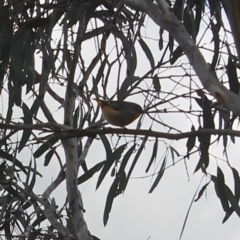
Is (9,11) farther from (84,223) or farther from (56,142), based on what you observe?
(84,223)

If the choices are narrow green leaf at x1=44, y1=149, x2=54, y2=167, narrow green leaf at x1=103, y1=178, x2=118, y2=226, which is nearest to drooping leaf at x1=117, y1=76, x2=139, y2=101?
narrow green leaf at x1=103, y1=178, x2=118, y2=226

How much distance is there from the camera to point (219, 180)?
1.75 m

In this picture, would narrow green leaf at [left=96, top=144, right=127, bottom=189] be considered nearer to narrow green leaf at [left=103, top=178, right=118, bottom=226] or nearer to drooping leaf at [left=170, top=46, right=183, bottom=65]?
narrow green leaf at [left=103, top=178, right=118, bottom=226]

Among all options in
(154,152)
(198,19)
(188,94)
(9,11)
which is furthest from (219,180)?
(9,11)

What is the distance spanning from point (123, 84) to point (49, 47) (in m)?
0.25

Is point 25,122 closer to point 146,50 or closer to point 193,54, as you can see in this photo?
point 146,50

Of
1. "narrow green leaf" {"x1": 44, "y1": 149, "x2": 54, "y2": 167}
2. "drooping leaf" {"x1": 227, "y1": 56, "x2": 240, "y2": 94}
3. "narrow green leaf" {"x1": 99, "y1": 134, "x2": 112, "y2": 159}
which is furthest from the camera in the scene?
"narrow green leaf" {"x1": 44, "y1": 149, "x2": 54, "y2": 167}

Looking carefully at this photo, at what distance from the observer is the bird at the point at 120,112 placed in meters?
1.94

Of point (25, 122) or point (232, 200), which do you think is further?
point (25, 122)

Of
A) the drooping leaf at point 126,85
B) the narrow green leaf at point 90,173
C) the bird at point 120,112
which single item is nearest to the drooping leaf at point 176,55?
the drooping leaf at point 126,85

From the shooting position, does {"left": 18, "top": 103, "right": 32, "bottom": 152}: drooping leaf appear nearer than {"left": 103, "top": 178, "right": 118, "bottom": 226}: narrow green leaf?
No

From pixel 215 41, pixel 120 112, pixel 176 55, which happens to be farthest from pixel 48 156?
pixel 215 41

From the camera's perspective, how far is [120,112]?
1945mm

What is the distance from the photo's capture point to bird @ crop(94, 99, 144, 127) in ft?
6.36
